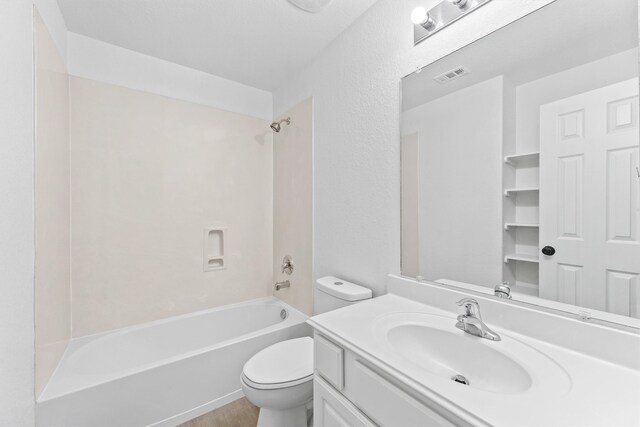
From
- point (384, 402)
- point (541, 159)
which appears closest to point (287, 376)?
point (384, 402)

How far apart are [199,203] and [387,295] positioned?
164 cm

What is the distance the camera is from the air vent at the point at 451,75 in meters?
1.12

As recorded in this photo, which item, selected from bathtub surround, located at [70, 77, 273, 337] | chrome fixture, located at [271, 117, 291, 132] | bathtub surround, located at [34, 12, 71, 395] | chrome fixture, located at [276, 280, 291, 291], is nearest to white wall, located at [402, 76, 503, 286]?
chrome fixture, located at [271, 117, 291, 132]

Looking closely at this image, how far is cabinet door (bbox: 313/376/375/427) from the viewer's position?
834mm

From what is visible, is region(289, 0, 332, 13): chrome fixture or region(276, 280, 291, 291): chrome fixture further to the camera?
region(276, 280, 291, 291): chrome fixture

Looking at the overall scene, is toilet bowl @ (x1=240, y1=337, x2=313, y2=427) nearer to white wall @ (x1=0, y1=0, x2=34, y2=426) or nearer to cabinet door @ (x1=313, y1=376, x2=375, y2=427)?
cabinet door @ (x1=313, y1=376, x2=375, y2=427)

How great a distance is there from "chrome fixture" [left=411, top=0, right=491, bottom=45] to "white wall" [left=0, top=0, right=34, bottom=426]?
150 cm

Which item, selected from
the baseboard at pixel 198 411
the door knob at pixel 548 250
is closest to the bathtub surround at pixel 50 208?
the baseboard at pixel 198 411

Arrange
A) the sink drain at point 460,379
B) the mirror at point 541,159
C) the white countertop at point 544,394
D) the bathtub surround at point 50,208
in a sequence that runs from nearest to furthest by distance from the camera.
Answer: the white countertop at point 544,394 → the mirror at point 541,159 → the sink drain at point 460,379 → the bathtub surround at point 50,208

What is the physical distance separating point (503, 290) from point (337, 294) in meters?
0.79

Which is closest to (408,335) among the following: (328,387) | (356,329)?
(356,329)

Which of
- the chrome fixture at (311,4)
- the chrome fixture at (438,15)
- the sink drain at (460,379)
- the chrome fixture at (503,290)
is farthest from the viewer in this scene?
the chrome fixture at (311,4)

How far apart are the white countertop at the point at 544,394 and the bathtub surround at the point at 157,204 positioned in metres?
1.68

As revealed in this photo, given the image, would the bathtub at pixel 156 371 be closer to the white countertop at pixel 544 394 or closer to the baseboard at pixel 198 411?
the baseboard at pixel 198 411
